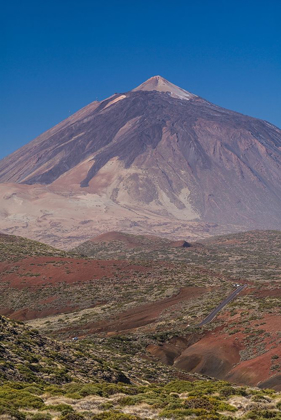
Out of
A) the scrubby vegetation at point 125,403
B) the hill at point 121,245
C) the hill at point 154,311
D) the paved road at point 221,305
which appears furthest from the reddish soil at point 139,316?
the hill at point 121,245

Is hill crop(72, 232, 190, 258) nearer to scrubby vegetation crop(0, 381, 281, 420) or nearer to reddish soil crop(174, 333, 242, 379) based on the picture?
reddish soil crop(174, 333, 242, 379)

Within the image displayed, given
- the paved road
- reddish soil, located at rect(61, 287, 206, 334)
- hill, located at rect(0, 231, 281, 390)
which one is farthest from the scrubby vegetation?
reddish soil, located at rect(61, 287, 206, 334)

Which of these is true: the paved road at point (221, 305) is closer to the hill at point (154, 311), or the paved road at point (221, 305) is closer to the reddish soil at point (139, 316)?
the hill at point (154, 311)

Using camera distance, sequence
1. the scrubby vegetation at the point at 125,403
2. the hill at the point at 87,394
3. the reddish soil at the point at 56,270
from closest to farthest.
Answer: the scrubby vegetation at the point at 125,403 < the hill at the point at 87,394 < the reddish soil at the point at 56,270

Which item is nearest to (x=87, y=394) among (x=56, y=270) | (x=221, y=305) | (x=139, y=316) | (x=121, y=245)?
(x=139, y=316)

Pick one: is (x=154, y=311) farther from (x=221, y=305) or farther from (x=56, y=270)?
(x=56, y=270)

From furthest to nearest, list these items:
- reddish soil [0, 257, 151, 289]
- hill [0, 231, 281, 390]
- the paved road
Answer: reddish soil [0, 257, 151, 289], the paved road, hill [0, 231, 281, 390]

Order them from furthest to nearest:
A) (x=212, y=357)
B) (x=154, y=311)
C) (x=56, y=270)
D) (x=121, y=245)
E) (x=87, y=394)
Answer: (x=121, y=245)
(x=56, y=270)
(x=154, y=311)
(x=212, y=357)
(x=87, y=394)

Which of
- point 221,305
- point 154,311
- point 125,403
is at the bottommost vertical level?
point 125,403

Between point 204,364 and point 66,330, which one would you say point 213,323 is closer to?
point 204,364

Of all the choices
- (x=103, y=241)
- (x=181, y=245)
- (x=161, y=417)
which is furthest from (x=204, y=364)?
(x=103, y=241)

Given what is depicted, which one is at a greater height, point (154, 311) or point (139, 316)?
point (154, 311)

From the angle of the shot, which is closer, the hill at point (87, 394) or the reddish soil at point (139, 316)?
the hill at point (87, 394)
